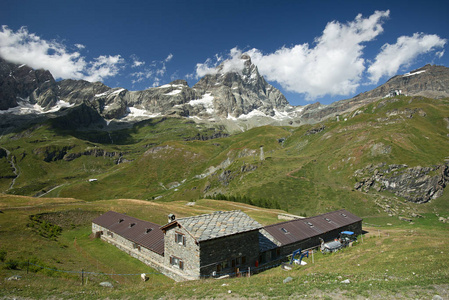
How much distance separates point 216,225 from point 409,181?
3751 inches

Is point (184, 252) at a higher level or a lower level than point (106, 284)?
higher

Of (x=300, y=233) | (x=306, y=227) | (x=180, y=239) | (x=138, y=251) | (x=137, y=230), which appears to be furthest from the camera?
(x=306, y=227)

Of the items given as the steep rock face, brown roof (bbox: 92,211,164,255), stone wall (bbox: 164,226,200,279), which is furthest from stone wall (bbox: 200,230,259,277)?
the steep rock face

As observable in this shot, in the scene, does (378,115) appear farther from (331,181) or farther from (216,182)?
(216,182)

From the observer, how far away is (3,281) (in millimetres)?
23453

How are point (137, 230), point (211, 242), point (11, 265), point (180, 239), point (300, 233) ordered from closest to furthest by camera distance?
point (11, 265) → point (211, 242) → point (180, 239) → point (300, 233) → point (137, 230)

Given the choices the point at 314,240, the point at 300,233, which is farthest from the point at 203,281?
the point at 314,240

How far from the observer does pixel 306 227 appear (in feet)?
157

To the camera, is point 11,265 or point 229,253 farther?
point 229,253

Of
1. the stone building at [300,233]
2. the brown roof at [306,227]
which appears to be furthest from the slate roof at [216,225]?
the brown roof at [306,227]

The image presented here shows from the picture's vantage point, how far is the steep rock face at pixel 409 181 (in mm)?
94250

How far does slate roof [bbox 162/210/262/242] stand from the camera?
31672mm

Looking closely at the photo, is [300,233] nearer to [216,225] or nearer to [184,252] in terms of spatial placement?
[216,225]

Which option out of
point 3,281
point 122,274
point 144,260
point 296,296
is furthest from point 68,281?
point 296,296
